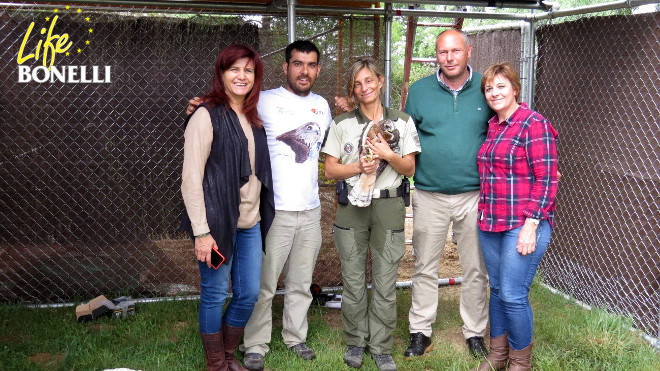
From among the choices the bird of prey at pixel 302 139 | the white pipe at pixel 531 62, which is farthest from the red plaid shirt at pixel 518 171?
the white pipe at pixel 531 62

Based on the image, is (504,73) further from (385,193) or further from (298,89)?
(298,89)

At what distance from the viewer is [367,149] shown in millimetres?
3469

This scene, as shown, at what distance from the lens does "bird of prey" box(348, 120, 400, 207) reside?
3514mm

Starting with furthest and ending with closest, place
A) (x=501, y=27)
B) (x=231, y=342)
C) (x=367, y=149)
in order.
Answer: (x=501, y=27), (x=231, y=342), (x=367, y=149)

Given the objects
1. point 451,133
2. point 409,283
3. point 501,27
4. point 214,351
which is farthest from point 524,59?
point 214,351

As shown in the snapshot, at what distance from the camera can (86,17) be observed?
4539mm

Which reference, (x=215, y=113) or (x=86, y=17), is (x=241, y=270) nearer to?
(x=215, y=113)

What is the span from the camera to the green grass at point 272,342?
12.4 ft

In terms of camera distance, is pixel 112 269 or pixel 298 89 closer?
pixel 298 89

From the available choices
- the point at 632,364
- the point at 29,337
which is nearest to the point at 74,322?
the point at 29,337

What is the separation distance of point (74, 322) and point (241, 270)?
5.65 feet

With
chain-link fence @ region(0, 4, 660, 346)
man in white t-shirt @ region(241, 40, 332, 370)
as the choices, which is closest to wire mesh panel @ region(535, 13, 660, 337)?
chain-link fence @ region(0, 4, 660, 346)

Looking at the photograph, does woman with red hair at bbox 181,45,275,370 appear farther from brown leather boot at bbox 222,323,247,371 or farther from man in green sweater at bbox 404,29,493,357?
man in green sweater at bbox 404,29,493,357

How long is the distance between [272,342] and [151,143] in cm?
192
